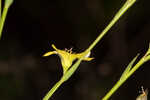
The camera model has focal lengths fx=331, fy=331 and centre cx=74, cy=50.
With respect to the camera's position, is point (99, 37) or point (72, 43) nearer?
point (99, 37)

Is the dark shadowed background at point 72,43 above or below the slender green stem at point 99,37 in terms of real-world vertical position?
above

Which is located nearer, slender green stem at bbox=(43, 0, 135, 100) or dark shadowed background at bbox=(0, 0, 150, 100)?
slender green stem at bbox=(43, 0, 135, 100)

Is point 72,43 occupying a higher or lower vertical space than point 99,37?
higher

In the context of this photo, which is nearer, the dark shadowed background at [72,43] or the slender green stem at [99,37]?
the slender green stem at [99,37]

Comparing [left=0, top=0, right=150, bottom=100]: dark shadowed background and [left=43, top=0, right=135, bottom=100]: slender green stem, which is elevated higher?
[left=0, top=0, right=150, bottom=100]: dark shadowed background

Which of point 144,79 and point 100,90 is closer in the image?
point 100,90

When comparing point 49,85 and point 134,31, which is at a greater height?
point 134,31

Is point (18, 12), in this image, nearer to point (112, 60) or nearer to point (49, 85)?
point (49, 85)

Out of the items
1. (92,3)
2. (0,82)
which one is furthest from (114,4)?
(0,82)
